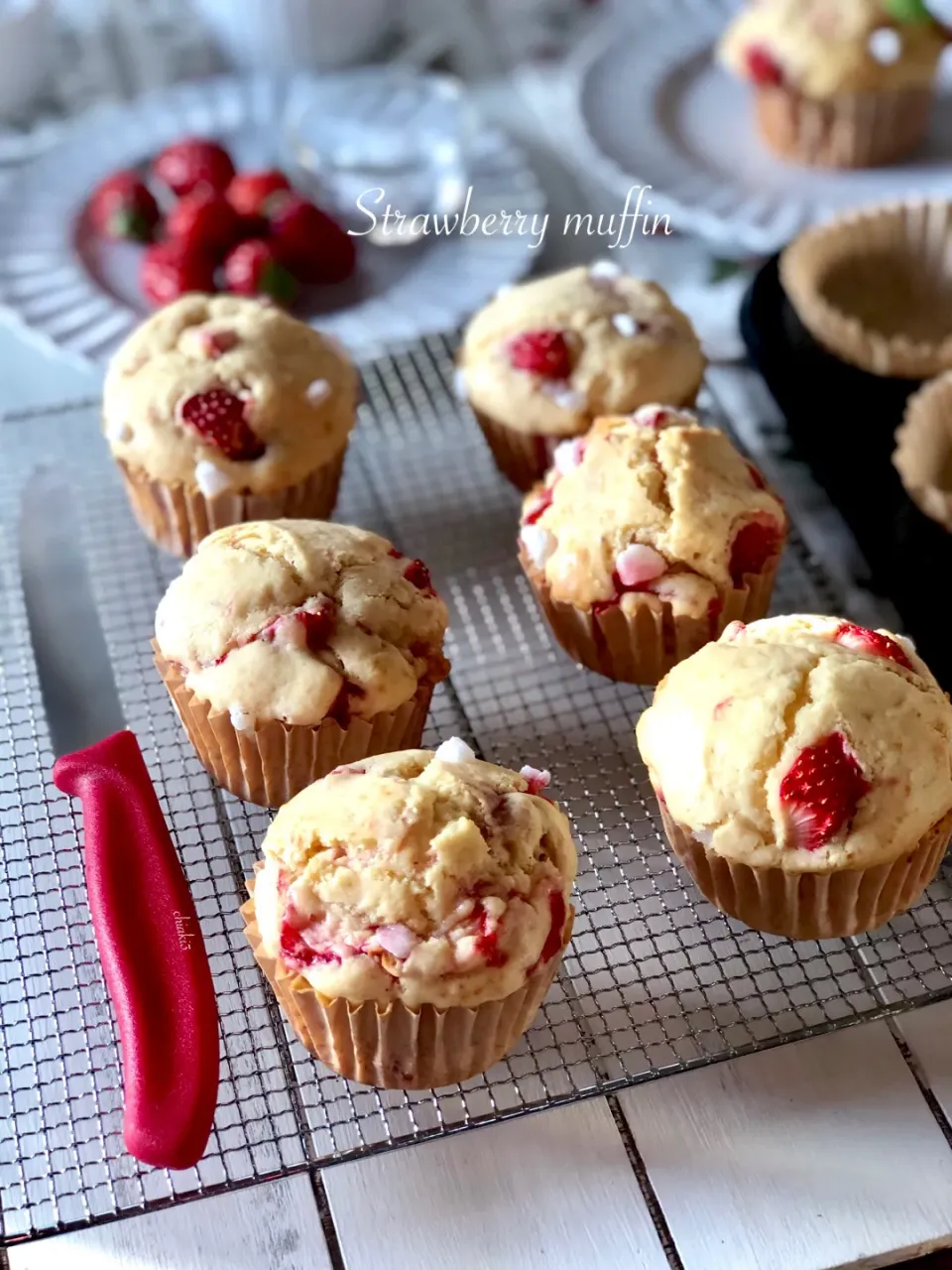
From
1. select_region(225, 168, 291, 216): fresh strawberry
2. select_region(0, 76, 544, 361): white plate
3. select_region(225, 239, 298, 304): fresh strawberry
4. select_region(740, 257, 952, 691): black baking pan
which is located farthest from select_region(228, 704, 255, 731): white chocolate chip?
select_region(225, 168, 291, 216): fresh strawberry

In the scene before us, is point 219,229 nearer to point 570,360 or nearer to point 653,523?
point 570,360

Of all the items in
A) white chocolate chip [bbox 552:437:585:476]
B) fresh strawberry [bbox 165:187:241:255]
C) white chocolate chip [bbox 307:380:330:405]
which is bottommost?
fresh strawberry [bbox 165:187:241:255]

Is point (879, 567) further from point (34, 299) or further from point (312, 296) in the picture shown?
point (34, 299)

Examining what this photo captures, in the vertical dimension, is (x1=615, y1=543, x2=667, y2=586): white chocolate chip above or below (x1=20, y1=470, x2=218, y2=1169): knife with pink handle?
above

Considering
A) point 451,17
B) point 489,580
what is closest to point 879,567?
point 489,580

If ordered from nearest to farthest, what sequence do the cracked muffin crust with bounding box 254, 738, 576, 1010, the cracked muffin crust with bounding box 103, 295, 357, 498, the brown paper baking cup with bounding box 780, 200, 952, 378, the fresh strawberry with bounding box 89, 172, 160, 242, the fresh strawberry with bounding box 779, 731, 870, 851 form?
the cracked muffin crust with bounding box 254, 738, 576, 1010, the fresh strawberry with bounding box 779, 731, 870, 851, the cracked muffin crust with bounding box 103, 295, 357, 498, the brown paper baking cup with bounding box 780, 200, 952, 378, the fresh strawberry with bounding box 89, 172, 160, 242

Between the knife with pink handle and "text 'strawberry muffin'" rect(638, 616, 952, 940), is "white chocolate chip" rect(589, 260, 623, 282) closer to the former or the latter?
"text 'strawberry muffin'" rect(638, 616, 952, 940)
